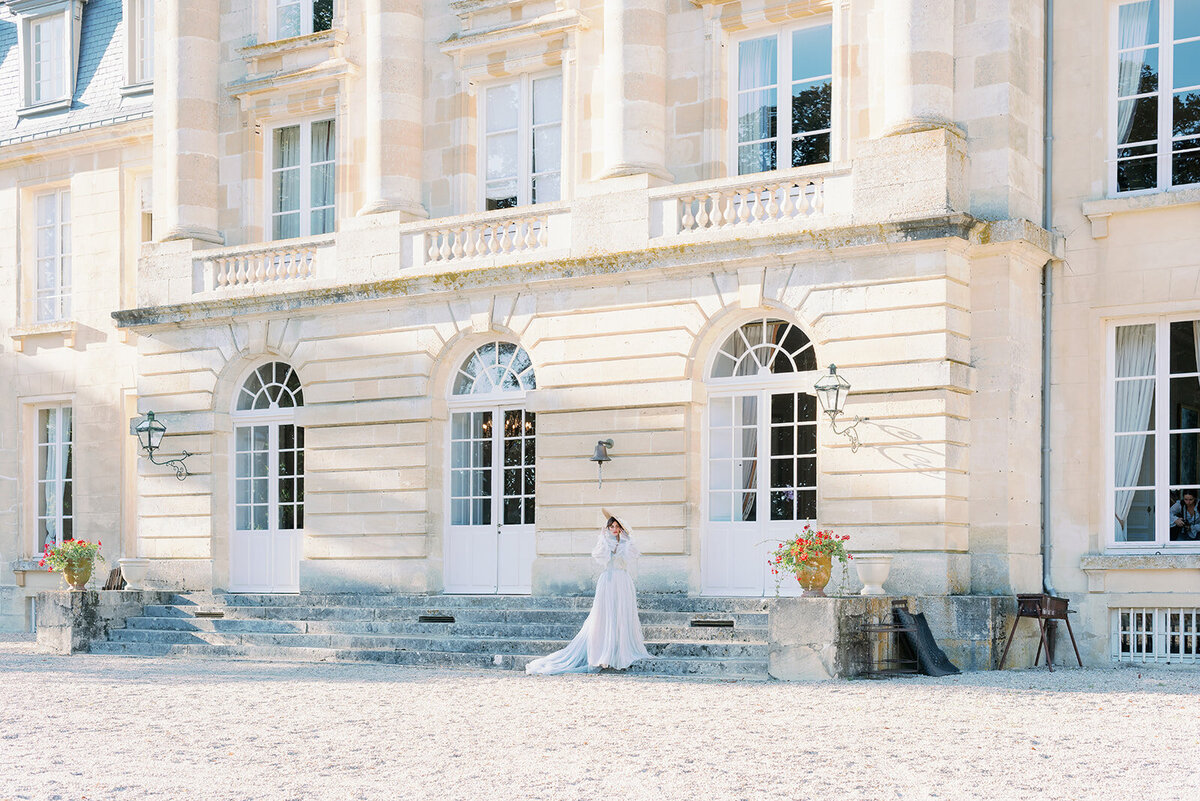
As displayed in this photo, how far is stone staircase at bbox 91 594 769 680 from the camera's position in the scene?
15.5 m

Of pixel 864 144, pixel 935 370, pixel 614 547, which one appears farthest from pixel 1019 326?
pixel 614 547

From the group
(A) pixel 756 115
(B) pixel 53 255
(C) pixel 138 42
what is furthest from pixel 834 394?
(B) pixel 53 255

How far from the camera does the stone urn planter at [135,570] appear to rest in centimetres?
2092

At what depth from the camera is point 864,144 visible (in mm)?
16203

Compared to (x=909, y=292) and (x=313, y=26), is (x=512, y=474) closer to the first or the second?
(x=909, y=292)

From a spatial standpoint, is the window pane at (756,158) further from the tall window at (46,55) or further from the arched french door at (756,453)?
the tall window at (46,55)

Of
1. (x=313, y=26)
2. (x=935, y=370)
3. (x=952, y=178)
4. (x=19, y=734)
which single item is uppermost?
(x=313, y=26)

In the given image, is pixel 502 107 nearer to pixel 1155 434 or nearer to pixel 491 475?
pixel 491 475

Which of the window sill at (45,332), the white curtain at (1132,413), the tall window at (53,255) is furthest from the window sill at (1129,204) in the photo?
the tall window at (53,255)

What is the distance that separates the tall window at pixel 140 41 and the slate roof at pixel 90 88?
0.57 ft

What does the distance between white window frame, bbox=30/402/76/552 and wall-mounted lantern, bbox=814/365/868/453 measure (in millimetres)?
A: 13253

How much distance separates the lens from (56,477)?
24.6m

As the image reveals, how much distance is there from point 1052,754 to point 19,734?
6.81m

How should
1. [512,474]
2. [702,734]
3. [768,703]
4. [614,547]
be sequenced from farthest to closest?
[512,474], [614,547], [768,703], [702,734]
